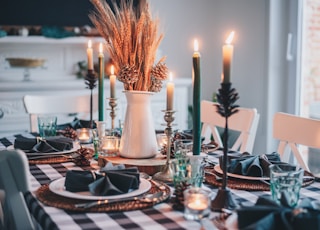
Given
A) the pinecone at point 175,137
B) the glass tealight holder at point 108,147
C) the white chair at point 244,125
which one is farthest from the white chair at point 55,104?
the glass tealight holder at point 108,147

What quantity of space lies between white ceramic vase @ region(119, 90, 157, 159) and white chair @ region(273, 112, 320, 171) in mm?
628

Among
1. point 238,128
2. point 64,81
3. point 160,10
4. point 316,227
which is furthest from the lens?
point 160,10

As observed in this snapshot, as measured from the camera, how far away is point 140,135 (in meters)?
1.81

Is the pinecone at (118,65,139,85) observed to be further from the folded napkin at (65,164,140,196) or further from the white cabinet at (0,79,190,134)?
the white cabinet at (0,79,190,134)

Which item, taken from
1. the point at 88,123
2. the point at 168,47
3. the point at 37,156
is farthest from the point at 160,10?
the point at 37,156

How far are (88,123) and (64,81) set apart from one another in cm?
125

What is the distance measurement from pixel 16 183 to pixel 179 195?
1.39 ft

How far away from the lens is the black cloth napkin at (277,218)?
111cm

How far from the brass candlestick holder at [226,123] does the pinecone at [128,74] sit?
43 centimetres

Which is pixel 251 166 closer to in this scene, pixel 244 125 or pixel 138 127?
pixel 138 127

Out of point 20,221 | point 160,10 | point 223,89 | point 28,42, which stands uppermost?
point 160,10

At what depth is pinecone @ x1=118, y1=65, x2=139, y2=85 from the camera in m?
1.78

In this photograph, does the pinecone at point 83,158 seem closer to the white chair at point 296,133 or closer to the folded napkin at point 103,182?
the folded napkin at point 103,182

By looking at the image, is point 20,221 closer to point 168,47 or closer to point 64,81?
point 64,81
